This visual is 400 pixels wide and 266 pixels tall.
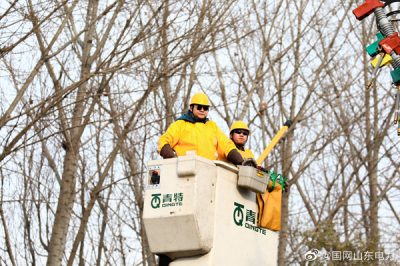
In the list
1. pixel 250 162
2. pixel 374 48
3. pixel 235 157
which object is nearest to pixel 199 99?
pixel 235 157

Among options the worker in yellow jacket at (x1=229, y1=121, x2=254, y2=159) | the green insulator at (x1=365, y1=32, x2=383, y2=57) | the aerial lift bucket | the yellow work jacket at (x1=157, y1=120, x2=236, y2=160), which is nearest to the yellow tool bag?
the aerial lift bucket

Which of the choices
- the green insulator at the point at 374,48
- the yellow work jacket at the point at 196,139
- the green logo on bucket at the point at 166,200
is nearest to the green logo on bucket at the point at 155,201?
the green logo on bucket at the point at 166,200

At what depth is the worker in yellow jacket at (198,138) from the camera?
9.55m

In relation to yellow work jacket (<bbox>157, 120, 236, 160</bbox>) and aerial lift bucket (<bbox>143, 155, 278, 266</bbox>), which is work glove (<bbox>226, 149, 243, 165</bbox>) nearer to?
yellow work jacket (<bbox>157, 120, 236, 160</bbox>)

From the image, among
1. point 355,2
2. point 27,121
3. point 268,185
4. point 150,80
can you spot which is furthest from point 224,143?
point 355,2

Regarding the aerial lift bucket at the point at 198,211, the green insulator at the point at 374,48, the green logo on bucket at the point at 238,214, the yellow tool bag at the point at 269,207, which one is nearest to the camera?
the green insulator at the point at 374,48

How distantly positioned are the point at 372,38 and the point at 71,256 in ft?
32.7

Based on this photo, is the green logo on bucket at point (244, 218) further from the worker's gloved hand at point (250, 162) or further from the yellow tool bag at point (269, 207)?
the worker's gloved hand at point (250, 162)

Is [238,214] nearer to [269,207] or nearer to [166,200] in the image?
[269,207]

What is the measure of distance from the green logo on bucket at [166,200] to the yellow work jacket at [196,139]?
24.6 inches

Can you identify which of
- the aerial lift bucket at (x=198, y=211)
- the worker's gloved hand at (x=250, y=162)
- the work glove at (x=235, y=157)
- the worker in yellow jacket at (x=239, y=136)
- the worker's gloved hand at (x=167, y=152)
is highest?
the worker in yellow jacket at (x=239, y=136)

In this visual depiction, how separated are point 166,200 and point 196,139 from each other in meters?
0.84

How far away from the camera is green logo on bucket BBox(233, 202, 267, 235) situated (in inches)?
363

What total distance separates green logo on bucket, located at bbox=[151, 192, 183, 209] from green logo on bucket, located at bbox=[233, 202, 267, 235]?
0.58 meters
